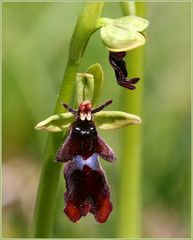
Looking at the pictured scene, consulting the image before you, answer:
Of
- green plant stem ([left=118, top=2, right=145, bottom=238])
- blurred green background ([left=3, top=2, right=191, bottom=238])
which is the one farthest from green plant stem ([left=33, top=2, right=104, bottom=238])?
blurred green background ([left=3, top=2, right=191, bottom=238])

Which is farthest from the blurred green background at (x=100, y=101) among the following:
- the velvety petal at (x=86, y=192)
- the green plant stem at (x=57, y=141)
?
the velvety petal at (x=86, y=192)

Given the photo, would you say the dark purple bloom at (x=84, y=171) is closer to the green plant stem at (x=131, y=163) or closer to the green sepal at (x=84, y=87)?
the green sepal at (x=84, y=87)

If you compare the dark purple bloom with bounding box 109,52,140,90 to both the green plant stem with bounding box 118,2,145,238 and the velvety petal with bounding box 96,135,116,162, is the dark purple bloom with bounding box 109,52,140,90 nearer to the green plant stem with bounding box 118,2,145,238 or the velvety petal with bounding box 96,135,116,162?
the velvety petal with bounding box 96,135,116,162

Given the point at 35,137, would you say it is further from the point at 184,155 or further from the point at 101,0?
the point at 101,0

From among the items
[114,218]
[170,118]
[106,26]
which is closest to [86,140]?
[106,26]

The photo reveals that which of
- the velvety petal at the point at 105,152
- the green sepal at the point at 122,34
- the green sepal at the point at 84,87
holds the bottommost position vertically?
the velvety petal at the point at 105,152

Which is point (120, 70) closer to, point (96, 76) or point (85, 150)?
point (96, 76)
